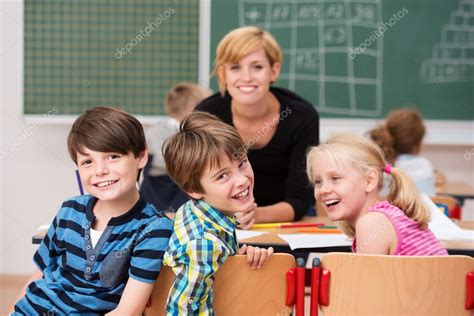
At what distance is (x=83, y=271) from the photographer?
195cm

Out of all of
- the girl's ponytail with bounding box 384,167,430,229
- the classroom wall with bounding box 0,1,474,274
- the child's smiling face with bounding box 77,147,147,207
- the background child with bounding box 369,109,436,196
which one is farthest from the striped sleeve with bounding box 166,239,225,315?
the classroom wall with bounding box 0,1,474,274

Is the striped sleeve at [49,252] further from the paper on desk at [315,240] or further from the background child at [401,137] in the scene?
the background child at [401,137]

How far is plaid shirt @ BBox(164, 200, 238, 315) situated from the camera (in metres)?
1.78

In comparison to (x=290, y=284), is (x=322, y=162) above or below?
above

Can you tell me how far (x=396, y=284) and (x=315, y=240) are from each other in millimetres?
624

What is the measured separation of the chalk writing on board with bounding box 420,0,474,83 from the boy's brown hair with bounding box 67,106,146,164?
309 centimetres

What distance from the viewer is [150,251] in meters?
1.88

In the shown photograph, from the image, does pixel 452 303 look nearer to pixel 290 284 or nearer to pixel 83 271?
pixel 290 284

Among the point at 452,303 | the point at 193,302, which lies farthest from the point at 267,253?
the point at 452,303

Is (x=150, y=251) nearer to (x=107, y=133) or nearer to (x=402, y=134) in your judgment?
(x=107, y=133)

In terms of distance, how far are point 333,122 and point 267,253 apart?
9.81 feet

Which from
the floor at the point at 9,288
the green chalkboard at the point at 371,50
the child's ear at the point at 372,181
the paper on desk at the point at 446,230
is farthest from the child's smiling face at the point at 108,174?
the green chalkboard at the point at 371,50

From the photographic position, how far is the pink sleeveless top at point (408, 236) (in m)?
2.12

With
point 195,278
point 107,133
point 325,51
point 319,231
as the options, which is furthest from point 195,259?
point 325,51
